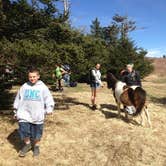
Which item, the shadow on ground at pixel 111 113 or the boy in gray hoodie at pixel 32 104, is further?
the shadow on ground at pixel 111 113

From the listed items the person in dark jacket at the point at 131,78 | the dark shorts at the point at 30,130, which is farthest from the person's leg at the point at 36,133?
the person in dark jacket at the point at 131,78

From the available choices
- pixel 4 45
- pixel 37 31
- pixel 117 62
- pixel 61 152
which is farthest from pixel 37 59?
pixel 117 62

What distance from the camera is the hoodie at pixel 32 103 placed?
23.8 feet

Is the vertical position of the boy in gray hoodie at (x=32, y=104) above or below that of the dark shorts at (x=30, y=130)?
above

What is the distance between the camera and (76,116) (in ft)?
38.3

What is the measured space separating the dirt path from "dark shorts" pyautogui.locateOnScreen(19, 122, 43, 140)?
516mm

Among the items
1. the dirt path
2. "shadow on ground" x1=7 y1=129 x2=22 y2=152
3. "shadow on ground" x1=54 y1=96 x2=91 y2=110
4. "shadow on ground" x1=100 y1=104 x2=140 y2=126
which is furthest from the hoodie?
"shadow on ground" x1=54 y1=96 x2=91 y2=110

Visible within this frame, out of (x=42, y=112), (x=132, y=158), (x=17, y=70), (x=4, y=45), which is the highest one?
(x=4, y=45)

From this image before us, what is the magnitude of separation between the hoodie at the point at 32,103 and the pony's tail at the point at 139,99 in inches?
149

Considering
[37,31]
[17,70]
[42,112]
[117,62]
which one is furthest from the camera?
[117,62]

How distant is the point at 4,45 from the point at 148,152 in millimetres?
4758

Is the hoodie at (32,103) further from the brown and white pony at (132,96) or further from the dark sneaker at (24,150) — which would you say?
the brown and white pony at (132,96)

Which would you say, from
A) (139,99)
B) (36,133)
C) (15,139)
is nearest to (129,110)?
(139,99)

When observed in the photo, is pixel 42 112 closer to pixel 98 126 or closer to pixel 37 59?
pixel 37 59
